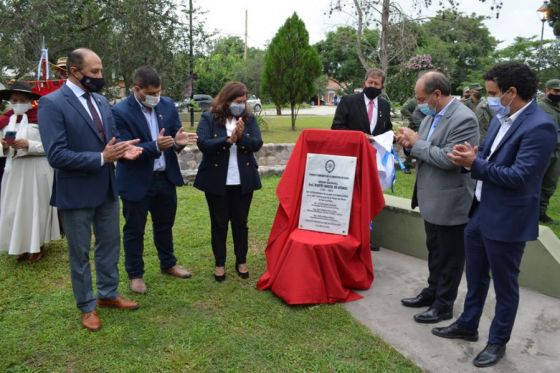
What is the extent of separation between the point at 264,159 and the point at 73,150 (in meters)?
6.84

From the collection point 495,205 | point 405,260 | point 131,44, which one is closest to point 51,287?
point 405,260

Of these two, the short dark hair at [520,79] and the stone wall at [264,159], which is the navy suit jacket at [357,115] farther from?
the stone wall at [264,159]

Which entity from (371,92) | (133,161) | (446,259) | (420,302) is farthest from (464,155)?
(133,161)

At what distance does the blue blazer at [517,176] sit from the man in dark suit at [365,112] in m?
2.09

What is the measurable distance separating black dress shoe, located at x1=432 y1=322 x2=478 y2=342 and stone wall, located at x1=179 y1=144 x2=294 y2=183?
19.6 ft

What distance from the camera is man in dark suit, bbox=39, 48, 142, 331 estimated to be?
3.08 meters

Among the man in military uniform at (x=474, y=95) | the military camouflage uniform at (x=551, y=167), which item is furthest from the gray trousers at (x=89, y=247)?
the man in military uniform at (x=474, y=95)

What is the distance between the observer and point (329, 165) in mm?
4066

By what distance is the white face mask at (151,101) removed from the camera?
12.5 feet

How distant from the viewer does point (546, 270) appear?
397 centimetres

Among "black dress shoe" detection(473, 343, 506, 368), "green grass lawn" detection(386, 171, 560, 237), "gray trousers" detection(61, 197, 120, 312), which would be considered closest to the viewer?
"black dress shoe" detection(473, 343, 506, 368)

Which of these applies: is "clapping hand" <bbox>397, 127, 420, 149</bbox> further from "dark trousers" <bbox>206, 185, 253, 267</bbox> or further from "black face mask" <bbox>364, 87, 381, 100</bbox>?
"dark trousers" <bbox>206, 185, 253, 267</bbox>

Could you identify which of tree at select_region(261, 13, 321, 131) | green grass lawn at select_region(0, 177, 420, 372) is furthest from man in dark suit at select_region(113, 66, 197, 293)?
tree at select_region(261, 13, 321, 131)

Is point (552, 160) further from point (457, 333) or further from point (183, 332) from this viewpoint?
point (183, 332)
